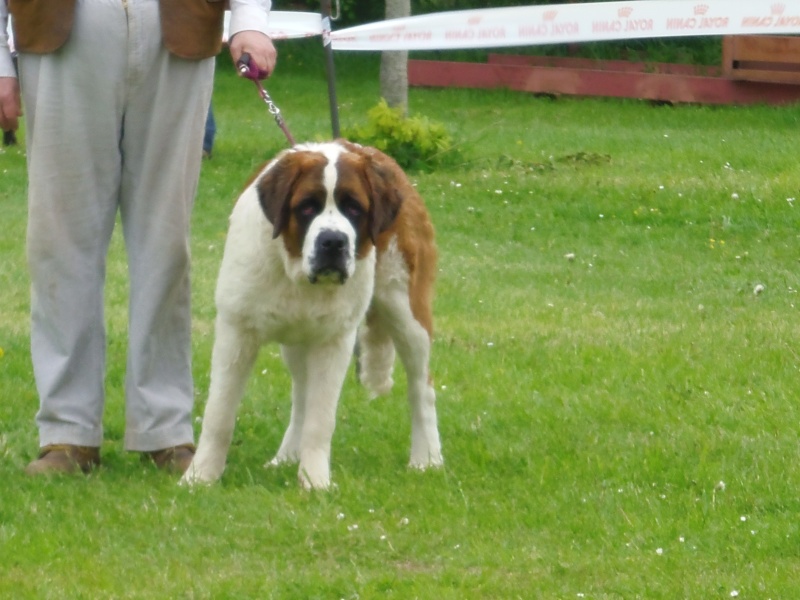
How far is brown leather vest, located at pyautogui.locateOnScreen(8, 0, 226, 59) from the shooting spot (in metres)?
5.08

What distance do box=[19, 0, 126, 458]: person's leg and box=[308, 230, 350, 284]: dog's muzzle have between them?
930 mm

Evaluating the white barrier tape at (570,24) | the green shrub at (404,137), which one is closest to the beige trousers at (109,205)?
the white barrier tape at (570,24)

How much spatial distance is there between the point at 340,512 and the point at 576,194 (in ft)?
26.5

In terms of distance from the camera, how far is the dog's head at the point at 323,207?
196 inches

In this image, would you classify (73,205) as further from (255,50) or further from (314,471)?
(314,471)

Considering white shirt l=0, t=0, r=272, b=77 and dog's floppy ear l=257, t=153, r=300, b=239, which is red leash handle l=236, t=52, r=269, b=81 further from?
dog's floppy ear l=257, t=153, r=300, b=239

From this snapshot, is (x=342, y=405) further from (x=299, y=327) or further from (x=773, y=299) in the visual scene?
(x=773, y=299)

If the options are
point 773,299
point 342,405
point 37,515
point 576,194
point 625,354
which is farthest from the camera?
point 576,194

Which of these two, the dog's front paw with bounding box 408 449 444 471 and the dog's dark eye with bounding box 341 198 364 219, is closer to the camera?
the dog's dark eye with bounding box 341 198 364 219

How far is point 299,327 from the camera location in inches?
209

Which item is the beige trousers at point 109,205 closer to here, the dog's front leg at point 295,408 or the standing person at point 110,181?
the standing person at point 110,181

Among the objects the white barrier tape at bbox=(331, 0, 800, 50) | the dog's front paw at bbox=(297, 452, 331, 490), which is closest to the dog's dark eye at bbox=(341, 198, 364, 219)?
the dog's front paw at bbox=(297, 452, 331, 490)

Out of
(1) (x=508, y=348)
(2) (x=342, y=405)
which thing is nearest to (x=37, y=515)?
(2) (x=342, y=405)

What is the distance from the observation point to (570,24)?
13586mm
